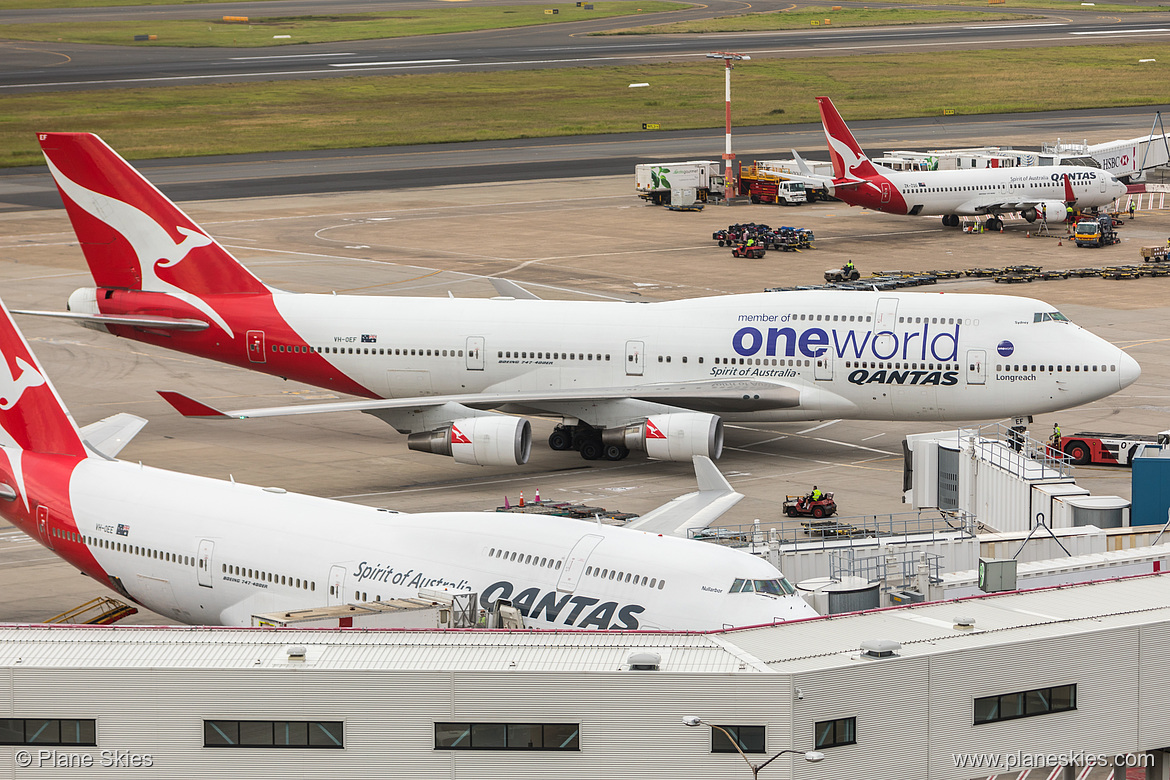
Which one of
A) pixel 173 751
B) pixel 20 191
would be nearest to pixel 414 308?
pixel 173 751

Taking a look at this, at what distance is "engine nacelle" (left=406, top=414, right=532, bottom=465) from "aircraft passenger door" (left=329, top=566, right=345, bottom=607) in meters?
17.2

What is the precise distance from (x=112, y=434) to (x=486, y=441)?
1278 centimetres

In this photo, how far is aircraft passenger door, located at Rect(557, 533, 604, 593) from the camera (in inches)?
1179

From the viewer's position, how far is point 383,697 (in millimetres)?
22219

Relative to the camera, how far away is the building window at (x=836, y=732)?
71.7 feet

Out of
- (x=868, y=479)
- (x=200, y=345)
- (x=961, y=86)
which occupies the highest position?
(x=961, y=86)

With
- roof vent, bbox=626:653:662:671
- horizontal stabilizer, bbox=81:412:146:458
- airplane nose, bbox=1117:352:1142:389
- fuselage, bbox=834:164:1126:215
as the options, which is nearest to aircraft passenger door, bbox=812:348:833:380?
airplane nose, bbox=1117:352:1142:389

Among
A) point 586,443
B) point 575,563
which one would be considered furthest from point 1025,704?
point 586,443

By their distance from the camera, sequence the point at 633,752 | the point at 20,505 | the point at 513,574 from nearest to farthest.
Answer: the point at 633,752
the point at 513,574
the point at 20,505

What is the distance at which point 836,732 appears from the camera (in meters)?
22.0

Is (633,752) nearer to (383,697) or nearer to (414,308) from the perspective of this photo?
(383,697)

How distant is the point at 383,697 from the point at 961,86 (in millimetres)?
165759

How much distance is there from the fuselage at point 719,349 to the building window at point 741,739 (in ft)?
101

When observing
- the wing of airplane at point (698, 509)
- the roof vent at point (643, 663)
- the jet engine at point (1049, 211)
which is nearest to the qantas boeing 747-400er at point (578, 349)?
the wing of airplane at point (698, 509)
